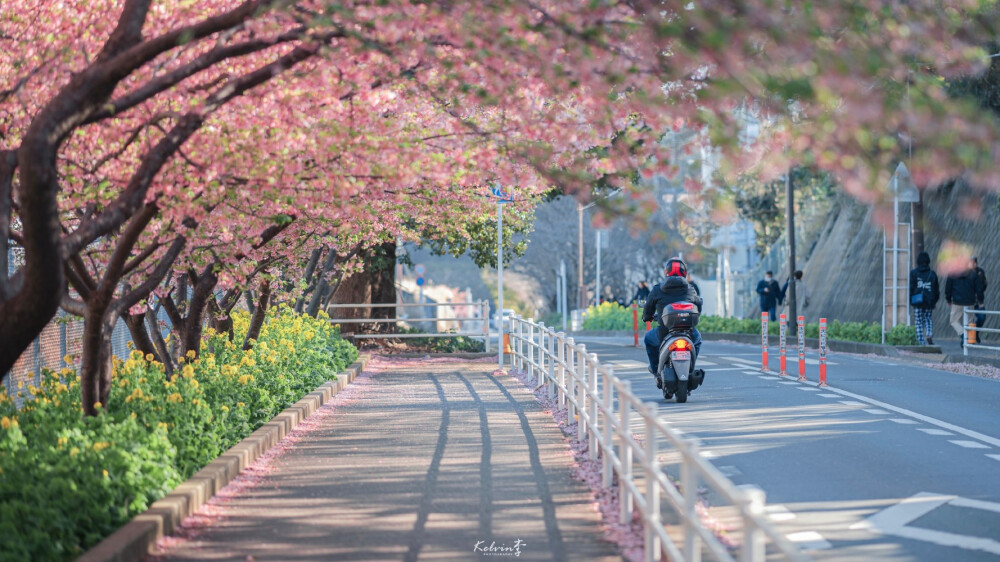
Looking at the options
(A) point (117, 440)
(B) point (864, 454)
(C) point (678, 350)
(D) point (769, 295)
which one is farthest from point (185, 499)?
(D) point (769, 295)

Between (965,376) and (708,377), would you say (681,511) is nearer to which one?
(708,377)

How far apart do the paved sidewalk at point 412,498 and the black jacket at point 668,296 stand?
2.09 m

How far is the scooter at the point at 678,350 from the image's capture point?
685 inches

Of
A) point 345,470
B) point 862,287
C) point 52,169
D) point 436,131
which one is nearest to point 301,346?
point 345,470

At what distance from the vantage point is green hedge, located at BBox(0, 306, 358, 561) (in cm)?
770

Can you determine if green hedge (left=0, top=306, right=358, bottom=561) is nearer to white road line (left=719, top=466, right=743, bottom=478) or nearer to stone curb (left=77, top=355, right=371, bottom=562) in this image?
stone curb (left=77, top=355, right=371, bottom=562)

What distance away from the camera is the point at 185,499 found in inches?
362

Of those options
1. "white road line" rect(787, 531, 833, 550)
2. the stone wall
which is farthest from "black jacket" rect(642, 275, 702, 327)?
the stone wall

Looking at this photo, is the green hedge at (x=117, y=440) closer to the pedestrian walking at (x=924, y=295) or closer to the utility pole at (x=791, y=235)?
the pedestrian walking at (x=924, y=295)

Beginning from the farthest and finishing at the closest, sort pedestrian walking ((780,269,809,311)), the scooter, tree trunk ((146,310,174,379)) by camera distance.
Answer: pedestrian walking ((780,269,809,311)), the scooter, tree trunk ((146,310,174,379))

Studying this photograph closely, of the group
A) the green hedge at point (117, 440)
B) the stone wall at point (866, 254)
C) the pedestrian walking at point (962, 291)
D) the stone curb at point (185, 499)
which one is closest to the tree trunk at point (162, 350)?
the green hedge at point (117, 440)

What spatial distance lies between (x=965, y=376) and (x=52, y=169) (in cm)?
1856

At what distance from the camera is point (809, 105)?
22.9 ft

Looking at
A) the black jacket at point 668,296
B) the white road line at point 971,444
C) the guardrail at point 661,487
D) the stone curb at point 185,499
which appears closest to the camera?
the guardrail at point 661,487
